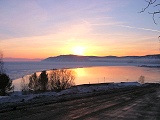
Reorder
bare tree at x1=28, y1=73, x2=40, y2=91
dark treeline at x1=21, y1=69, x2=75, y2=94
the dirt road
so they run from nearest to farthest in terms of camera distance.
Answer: the dirt road, dark treeline at x1=21, y1=69, x2=75, y2=94, bare tree at x1=28, y1=73, x2=40, y2=91

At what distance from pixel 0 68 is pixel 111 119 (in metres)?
52.0

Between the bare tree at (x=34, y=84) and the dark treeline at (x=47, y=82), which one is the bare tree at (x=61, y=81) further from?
the bare tree at (x=34, y=84)

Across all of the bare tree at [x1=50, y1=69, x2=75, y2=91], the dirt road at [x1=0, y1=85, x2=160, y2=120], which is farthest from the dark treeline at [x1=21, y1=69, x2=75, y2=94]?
the dirt road at [x1=0, y1=85, x2=160, y2=120]

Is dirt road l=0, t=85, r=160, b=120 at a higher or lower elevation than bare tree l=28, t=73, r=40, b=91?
higher

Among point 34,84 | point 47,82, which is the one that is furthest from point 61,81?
point 34,84

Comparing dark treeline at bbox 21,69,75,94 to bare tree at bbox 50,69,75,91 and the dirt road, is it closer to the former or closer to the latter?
bare tree at bbox 50,69,75,91

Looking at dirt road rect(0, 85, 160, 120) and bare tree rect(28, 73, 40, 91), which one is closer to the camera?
dirt road rect(0, 85, 160, 120)

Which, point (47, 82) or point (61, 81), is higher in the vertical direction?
point (61, 81)

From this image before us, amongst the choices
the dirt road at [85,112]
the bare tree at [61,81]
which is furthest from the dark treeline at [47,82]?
the dirt road at [85,112]

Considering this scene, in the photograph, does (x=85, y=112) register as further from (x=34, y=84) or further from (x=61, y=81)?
(x=34, y=84)

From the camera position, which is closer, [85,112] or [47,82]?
[85,112]

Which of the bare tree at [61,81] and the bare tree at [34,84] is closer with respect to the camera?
the bare tree at [61,81]

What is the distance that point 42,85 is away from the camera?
282ft

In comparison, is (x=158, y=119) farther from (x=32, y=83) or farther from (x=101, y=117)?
(x=32, y=83)
